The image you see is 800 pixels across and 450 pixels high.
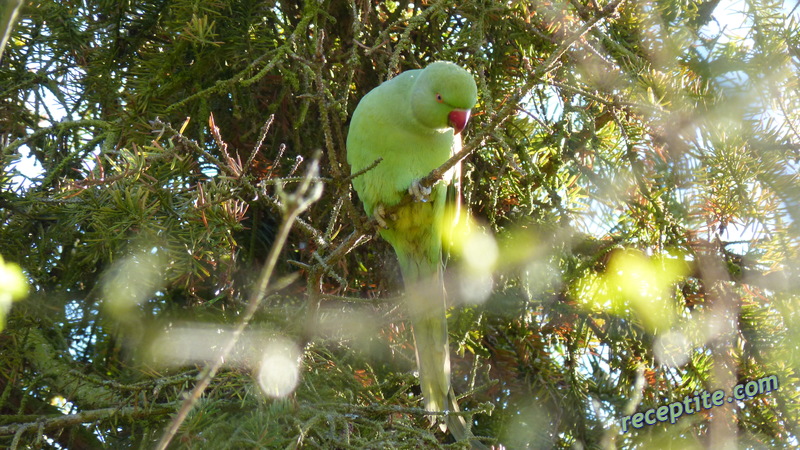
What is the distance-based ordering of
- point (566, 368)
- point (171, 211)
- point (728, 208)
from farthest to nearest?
1. point (566, 368)
2. point (728, 208)
3. point (171, 211)

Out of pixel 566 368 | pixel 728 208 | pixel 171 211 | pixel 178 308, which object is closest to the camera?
pixel 171 211

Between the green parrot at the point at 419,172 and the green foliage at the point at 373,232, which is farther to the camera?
the green parrot at the point at 419,172

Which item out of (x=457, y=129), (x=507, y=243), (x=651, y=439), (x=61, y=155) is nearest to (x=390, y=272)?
(x=507, y=243)

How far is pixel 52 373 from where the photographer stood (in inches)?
88.0

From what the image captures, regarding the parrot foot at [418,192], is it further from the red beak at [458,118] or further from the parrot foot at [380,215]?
the red beak at [458,118]

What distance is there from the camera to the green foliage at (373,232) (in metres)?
2.11

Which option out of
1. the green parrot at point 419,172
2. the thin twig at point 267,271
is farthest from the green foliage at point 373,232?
the thin twig at point 267,271

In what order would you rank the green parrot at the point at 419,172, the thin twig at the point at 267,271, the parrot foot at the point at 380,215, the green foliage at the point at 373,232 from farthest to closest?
1. the parrot foot at the point at 380,215
2. the green parrot at the point at 419,172
3. the green foliage at the point at 373,232
4. the thin twig at the point at 267,271

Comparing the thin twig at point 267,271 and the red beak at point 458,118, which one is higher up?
the red beak at point 458,118

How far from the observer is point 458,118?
2400 millimetres

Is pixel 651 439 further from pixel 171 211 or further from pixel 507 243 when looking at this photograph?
pixel 171 211

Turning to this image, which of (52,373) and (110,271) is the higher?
(110,271)

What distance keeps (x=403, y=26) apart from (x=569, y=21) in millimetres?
636

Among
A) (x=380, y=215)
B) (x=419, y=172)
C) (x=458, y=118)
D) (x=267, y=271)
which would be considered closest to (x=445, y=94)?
(x=458, y=118)
